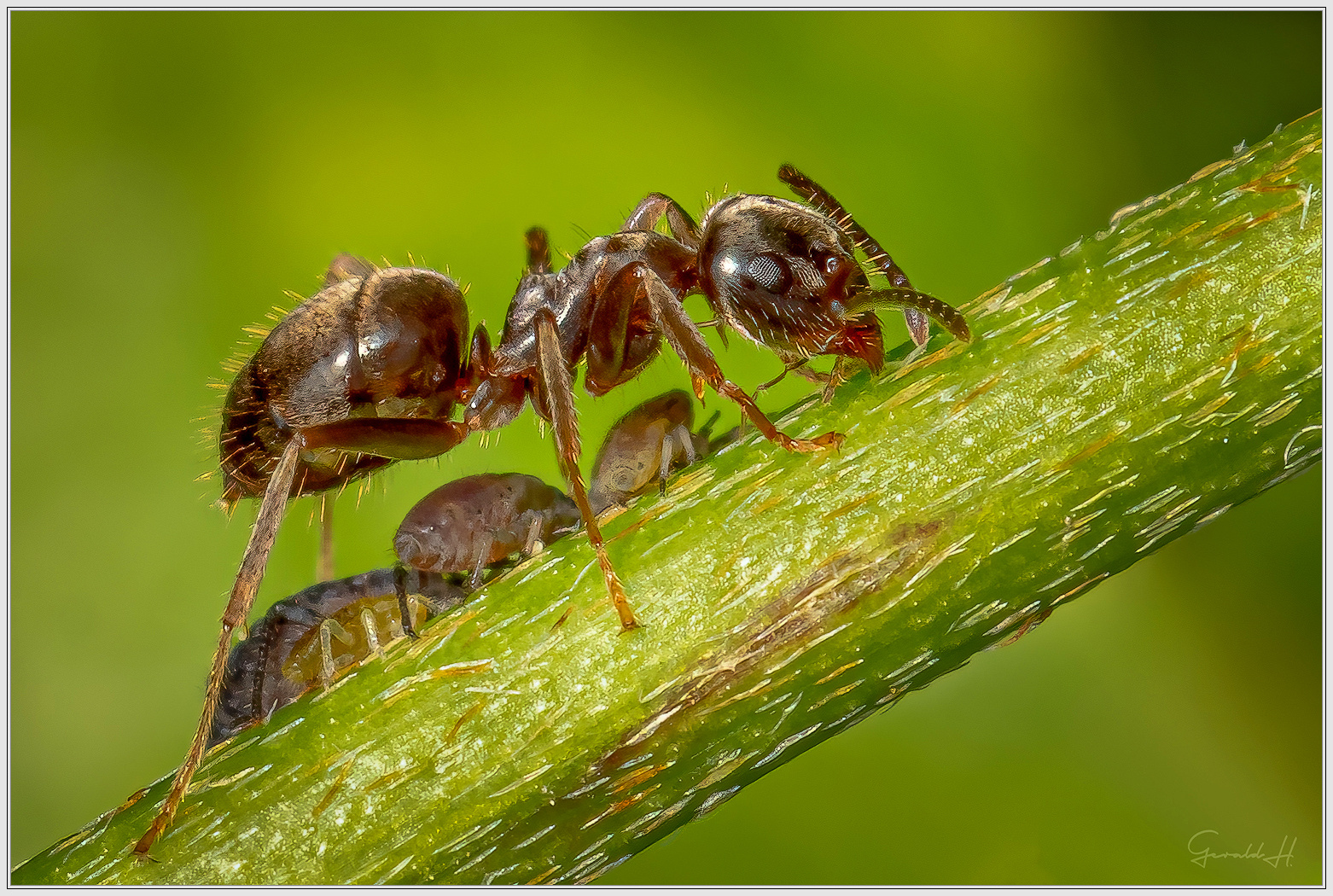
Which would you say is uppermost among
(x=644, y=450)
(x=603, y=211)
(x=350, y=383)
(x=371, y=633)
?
(x=603, y=211)

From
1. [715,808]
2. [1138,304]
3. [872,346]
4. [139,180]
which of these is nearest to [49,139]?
[139,180]

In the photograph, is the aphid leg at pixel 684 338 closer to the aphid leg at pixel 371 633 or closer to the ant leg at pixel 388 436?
A: the ant leg at pixel 388 436

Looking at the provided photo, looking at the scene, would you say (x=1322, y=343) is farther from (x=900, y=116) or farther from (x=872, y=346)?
(x=900, y=116)

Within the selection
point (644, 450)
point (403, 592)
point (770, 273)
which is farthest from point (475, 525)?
point (770, 273)

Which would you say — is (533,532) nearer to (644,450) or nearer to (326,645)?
(644,450)

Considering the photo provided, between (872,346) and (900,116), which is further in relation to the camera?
(900,116)
